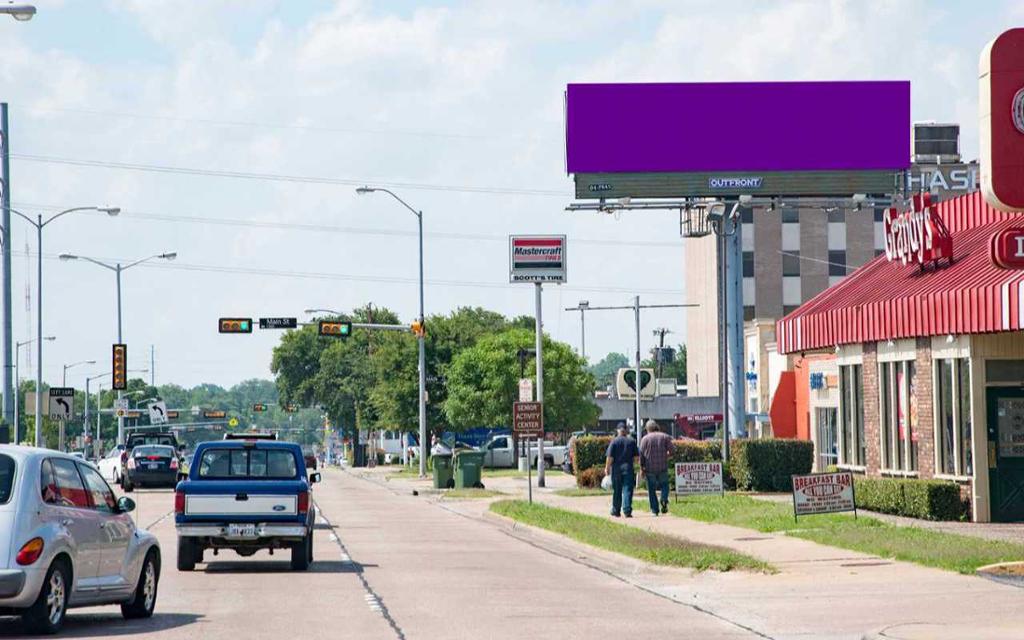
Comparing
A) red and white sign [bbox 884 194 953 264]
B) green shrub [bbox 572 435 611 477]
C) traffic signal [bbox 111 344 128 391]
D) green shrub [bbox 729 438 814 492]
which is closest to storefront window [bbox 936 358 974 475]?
red and white sign [bbox 884 194 953 264]

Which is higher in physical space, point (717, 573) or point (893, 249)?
point (893, 249)

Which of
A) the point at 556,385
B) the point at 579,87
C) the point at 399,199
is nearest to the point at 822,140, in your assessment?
the point at 579,87

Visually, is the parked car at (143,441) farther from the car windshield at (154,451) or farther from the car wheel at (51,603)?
the car wheel at (51,603)

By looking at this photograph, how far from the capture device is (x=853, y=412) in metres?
35.9

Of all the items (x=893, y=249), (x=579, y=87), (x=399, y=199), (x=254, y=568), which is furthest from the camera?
(x=399, y=199)

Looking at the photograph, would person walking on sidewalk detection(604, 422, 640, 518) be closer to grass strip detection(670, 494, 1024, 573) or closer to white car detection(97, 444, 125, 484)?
grass strip detection(670, 494, 1024, 573)

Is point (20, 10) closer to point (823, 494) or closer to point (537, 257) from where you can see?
point (823, 494)

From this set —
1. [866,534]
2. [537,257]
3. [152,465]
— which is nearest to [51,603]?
[866,534]

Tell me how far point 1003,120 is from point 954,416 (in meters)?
10.3

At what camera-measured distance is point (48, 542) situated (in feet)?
47.4

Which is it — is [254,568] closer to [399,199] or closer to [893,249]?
[893,249]

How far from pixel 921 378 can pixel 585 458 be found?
18403 mm

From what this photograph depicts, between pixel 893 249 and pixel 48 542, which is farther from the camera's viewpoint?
pixel 893 249

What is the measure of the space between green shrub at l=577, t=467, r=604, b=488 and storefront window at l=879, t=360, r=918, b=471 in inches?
561
